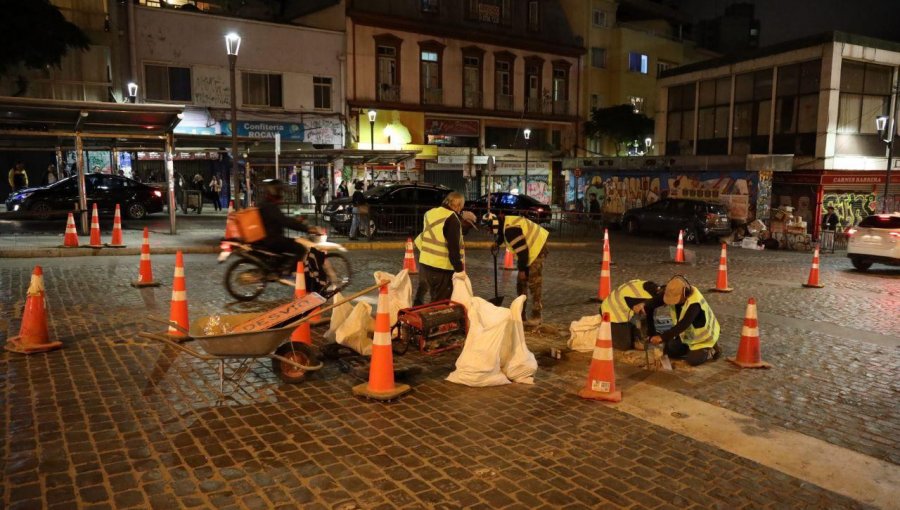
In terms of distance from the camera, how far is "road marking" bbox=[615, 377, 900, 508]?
439cm

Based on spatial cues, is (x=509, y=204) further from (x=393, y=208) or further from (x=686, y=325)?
(x=686, y=325)

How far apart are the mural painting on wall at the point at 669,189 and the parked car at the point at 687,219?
171 centimetres

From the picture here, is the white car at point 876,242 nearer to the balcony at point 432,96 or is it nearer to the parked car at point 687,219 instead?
the parked car at point 687,219

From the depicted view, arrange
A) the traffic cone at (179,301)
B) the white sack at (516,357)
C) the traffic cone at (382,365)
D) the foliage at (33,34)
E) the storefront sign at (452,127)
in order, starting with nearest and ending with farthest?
the traffic cone at (382,365) < the white sack at (516,357) < the traffic cone at (179,301) < the foliage at (33,34) < the storefront sign at (452,127)

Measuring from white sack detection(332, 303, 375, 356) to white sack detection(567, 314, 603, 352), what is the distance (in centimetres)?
235

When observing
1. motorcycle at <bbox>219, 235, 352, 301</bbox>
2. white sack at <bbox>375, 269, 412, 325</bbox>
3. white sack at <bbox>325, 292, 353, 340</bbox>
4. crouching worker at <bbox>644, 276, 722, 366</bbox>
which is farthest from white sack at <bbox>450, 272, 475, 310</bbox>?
motorcycle at <bbox>219, 235, 352, 301</bbox>

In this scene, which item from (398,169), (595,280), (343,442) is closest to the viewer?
(343,442)

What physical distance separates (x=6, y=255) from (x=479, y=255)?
35.0 feet

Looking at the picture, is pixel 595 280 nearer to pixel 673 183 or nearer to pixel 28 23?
pixel 673 183

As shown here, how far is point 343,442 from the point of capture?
4855mm

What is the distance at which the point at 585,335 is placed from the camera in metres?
7.53

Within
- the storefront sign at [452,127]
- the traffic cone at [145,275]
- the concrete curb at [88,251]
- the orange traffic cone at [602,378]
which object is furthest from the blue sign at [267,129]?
the orange traffic cone at [602,378]

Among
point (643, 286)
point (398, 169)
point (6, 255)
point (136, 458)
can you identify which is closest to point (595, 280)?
point (643, 286)

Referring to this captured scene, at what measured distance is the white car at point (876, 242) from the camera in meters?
15.2
